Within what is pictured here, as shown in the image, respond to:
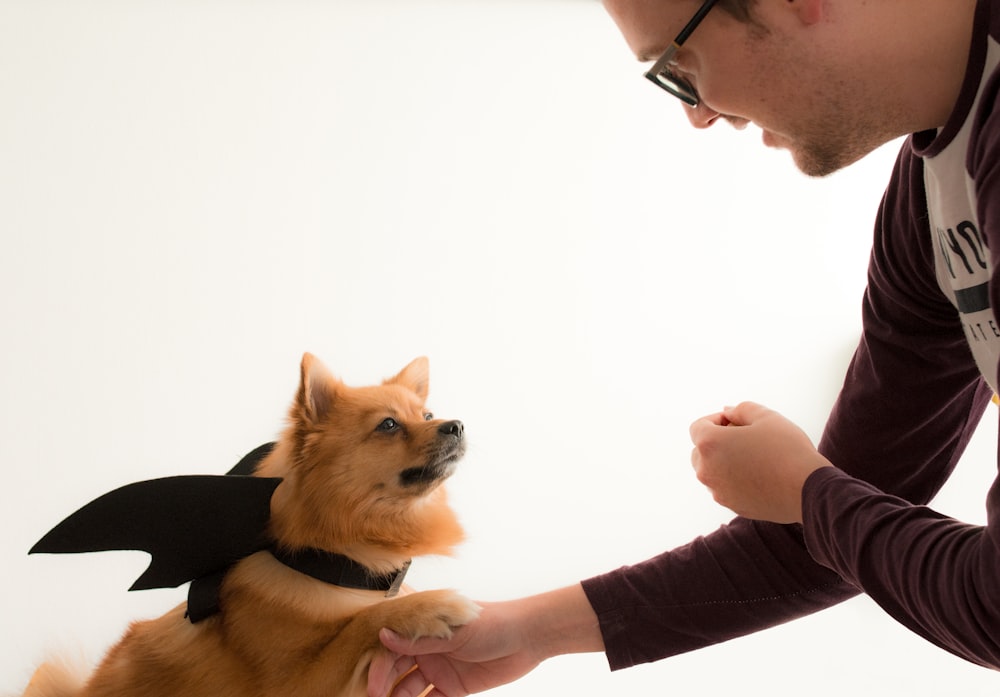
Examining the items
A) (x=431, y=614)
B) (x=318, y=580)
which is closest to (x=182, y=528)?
(x=318, y=580)

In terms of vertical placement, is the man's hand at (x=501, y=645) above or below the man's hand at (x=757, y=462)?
below

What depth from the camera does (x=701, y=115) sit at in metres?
0.91

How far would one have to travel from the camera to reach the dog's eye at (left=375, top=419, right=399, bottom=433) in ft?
3.18

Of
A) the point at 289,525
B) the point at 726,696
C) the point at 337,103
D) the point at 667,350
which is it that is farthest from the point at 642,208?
the point at 289,525

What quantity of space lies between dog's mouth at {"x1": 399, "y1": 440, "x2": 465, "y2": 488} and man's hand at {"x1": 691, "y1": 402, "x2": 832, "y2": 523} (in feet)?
0.88

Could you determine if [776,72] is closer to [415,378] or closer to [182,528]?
[415,378]

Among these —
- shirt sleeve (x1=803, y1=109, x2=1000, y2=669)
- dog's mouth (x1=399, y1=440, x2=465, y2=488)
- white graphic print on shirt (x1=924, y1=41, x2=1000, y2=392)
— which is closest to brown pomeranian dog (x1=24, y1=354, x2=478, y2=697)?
dog's mouth (x1=399, y1=440, x2=465, y2=488)

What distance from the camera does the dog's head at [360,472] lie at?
3.02 feet

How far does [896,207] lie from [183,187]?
3.40 feet

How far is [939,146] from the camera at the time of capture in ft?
2.52

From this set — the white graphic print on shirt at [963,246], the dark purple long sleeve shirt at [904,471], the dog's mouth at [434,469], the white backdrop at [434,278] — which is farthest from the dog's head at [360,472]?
the white graphic print on shirt at [963,246]

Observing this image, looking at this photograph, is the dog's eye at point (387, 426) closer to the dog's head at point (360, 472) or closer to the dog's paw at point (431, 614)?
the dog's head at point (360, 472)

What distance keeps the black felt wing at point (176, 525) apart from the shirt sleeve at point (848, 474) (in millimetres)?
413

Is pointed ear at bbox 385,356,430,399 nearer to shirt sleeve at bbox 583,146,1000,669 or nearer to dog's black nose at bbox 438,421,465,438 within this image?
dog's black nose at bbox 438,421,465,438
